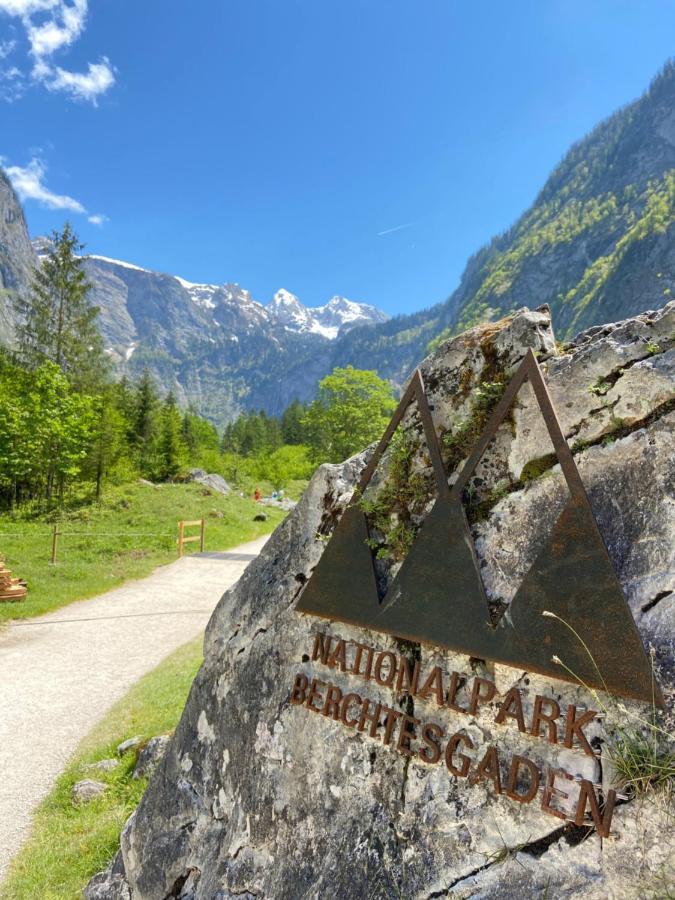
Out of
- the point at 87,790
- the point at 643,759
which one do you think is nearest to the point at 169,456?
the point at 87,790

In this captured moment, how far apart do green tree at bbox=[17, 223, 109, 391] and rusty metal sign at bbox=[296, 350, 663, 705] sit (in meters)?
29.0

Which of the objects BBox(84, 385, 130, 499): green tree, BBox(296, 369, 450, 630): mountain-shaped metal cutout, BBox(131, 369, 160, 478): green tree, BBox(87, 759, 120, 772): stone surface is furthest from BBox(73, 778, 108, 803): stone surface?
BBox(131, 369, 160, 478): green tree

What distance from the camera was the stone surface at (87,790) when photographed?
566 centimetres

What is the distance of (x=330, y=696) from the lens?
113 inches

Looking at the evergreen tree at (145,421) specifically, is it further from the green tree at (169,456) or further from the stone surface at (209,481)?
the stone surface at (209,481)

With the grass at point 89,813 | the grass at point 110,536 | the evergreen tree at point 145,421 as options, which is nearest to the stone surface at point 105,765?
the grass at point 89,813

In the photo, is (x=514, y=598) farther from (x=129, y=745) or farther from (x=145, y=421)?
(x=145, y=421)

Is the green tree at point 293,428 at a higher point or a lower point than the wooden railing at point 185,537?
higher

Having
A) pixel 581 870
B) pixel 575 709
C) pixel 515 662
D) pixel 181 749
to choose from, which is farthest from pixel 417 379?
pixel 181 749

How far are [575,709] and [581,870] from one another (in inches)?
21.5

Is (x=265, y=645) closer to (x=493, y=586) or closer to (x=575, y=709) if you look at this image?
(x=493, y=586)

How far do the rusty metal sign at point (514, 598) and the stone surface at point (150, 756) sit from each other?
13.8ft

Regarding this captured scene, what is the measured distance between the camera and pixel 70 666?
9172 mm

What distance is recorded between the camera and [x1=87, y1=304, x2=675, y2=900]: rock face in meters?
2.00
